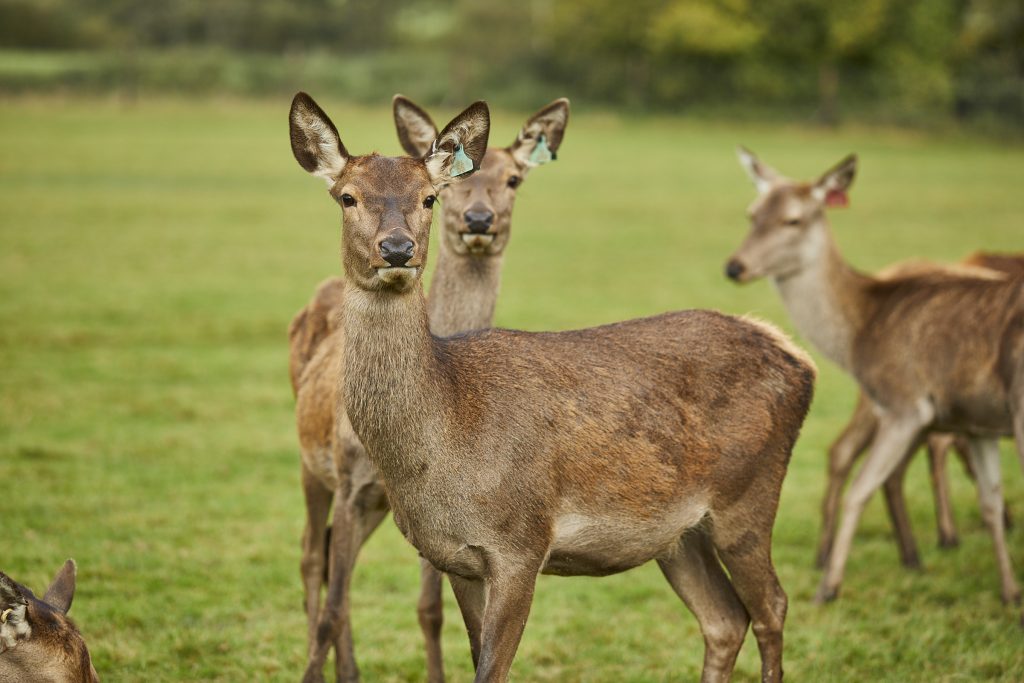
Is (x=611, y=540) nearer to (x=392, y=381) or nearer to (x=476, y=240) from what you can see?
(x=392, y=381)

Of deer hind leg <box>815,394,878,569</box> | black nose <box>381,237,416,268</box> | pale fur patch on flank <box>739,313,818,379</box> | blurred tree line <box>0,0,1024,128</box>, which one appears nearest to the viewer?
black nose <box>381,237,416,268</box>

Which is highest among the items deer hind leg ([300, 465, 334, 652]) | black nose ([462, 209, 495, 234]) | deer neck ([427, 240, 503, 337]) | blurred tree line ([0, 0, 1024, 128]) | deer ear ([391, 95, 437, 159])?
blurred tree line ([0, 0, 1024, 128])

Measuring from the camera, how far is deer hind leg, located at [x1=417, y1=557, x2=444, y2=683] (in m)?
6.08

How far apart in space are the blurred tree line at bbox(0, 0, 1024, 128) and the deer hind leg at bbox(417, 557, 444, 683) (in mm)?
46250

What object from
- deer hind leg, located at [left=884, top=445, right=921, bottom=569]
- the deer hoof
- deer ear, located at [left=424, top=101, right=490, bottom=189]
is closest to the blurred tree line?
deer hind leg, located at [left=884, top=445, right=921, bottom=569]

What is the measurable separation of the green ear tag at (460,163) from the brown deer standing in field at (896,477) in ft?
15.1

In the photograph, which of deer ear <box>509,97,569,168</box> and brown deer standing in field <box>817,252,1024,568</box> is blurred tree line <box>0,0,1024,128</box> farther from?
deer ear <box>509,97,569,168</box>

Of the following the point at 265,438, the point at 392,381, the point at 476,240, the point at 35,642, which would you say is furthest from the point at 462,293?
the point at 265,438

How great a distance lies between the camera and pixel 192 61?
188 feet

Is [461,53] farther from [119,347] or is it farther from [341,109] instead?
[119,347]

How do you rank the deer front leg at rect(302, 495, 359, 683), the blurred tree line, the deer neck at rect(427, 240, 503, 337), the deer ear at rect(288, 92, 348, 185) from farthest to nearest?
the blurred tree line
the deer neck at rect(427, 240, 503, 337)
the deer front leg at rect(302, 495, 359, 683)
the deer ear at rect(288, 92, 348, 185)

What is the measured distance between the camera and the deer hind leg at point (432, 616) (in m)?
6.08

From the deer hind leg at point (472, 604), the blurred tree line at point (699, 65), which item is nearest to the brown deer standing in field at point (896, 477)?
the deer hind leg at point (472, 604)

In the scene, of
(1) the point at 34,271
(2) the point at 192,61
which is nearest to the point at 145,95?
(2) the point at 192,61
